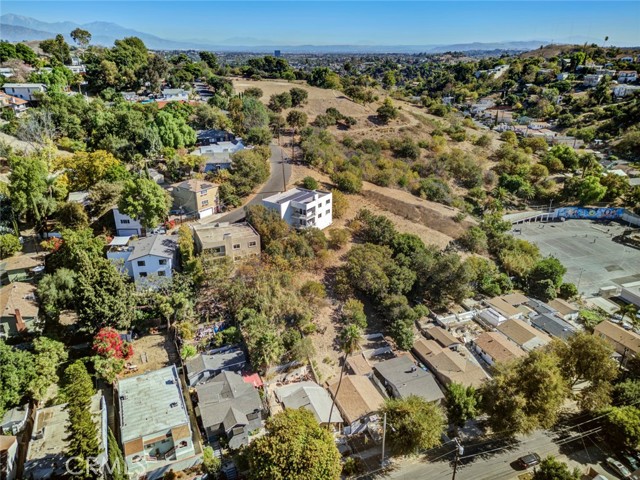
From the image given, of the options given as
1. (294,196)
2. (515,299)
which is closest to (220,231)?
(294,196)

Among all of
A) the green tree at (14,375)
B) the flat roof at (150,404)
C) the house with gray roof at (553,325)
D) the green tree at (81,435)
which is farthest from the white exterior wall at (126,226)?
the house with gray roof at (553,325)

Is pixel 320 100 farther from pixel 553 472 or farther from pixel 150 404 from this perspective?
pixel 553 472

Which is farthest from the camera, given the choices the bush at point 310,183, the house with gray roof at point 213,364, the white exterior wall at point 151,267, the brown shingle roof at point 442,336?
the bush at point 310,183

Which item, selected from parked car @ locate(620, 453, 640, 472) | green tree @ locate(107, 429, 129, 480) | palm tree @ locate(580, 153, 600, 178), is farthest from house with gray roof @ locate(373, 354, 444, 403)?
palm tree @ locate(580, 153, 600, 178)

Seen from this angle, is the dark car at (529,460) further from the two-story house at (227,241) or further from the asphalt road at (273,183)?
the asphalt road at (273,183)

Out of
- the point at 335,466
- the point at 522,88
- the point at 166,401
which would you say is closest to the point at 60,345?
the point at 166,401

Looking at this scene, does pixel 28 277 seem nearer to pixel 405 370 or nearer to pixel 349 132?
pixel 405 370
